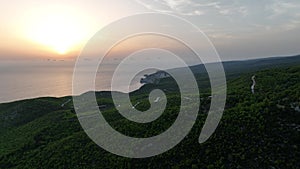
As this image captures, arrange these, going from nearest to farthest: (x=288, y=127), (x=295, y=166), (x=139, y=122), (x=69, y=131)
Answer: (x=295, y=166) → (x=288, y=127) → (x=139, y=122) → (x=69, y=131)

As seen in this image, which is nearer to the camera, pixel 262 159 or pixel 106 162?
pixel 262 159

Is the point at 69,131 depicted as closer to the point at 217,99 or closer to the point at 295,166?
the point at 217,99

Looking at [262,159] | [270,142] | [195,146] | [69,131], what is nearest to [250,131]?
[270,142]

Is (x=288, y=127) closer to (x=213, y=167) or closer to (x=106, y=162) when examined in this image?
(x=213, y=167)

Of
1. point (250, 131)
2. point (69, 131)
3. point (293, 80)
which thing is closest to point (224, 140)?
point (250, 131)

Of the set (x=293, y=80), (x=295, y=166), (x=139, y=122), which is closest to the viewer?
(x=295, y=166)

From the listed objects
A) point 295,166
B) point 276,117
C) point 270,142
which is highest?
point 276,117

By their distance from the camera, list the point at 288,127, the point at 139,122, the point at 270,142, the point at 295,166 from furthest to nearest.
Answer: the point at 139,122
the point at 288,127
the point at 270,142
the point at 295,166

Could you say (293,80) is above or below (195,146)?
above

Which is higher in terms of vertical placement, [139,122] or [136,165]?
[139,122]
